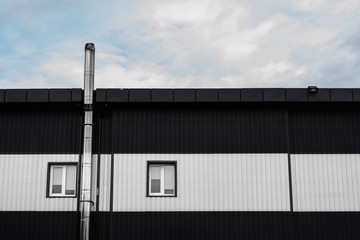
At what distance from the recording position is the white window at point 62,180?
619 inches

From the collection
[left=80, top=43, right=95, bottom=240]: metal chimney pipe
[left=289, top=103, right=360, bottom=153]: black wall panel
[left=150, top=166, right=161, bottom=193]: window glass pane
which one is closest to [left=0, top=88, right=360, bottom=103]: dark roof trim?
[left=80, top=43, right=95, bottom=240]: metal chimney pipe

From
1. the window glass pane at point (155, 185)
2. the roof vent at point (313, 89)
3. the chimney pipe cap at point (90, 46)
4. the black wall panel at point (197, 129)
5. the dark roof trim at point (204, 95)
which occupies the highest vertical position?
the chimney pipe cap at point (90, 46)

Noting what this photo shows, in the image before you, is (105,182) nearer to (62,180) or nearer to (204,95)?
(62,180)

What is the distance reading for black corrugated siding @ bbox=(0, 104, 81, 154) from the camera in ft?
52.5

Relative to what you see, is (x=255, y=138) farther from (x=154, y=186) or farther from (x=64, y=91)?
(x=64, y=91)

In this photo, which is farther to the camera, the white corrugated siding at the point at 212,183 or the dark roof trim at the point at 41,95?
the dark roof trim at the point at 41,95

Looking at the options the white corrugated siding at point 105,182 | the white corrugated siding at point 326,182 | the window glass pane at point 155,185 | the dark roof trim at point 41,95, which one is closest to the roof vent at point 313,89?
the white corrugated siding at point 326,182

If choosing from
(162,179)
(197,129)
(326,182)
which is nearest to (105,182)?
(162,179)

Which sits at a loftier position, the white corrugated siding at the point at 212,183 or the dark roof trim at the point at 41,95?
the dark roof trim at the point at 41,95

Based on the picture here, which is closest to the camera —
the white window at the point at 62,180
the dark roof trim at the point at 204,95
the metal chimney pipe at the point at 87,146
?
the metal chimney pipe at the point at 87,146

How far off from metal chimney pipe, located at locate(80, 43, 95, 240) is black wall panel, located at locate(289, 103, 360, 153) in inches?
299
